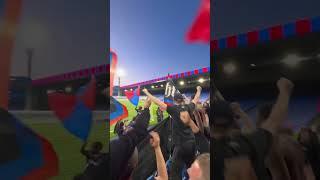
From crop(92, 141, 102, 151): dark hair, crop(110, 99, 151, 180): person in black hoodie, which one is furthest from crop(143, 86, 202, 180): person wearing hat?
crop(92, 141, 102, 151): dark hair

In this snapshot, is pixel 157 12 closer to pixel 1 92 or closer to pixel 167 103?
pixel 167 103

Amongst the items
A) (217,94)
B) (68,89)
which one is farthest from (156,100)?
(217,94)

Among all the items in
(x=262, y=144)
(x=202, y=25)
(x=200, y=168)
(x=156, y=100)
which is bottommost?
(x=200, y=168)

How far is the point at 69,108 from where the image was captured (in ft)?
7.93

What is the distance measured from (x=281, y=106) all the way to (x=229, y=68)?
0.35 meters

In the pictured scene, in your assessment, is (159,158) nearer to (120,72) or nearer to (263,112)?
(120,72)

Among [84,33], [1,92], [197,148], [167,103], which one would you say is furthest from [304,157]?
[1,92]

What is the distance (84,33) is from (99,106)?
0.54 meters

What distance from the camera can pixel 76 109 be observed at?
2.43 meters

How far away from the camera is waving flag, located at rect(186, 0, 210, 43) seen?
2100mm

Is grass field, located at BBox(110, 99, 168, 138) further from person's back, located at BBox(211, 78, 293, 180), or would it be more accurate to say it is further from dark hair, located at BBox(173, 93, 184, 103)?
person's back, located at BBox(211, 78, 293, 180)

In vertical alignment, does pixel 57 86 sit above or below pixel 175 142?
above

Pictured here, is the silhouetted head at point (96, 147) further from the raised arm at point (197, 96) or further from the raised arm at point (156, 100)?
the raised arm at point (197, 96)

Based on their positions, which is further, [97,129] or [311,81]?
[97,129]
